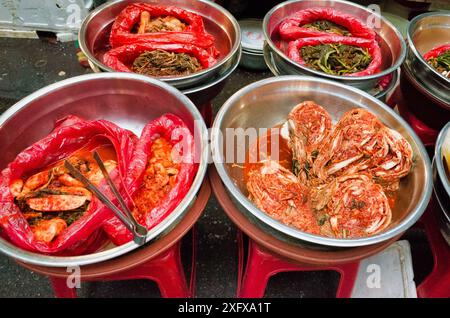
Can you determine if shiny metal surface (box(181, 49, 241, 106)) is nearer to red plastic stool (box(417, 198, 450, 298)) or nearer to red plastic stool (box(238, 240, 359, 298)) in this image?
red plastic stool (box(238, 240, 359, 298))

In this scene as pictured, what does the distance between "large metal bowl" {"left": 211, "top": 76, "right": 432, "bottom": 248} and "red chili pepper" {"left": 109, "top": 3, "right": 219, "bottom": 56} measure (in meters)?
0.87

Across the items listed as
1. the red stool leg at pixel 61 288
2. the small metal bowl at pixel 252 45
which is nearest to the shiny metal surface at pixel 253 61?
the small metal bowl at pixel 252 45

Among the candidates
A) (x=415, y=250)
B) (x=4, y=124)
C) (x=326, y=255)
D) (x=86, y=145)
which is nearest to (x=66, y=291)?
(x=86, y=145)

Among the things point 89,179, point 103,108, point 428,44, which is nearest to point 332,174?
point 89,179

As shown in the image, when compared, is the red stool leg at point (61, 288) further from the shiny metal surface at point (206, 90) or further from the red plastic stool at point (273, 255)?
the shiny metal surface at point (206, 90)

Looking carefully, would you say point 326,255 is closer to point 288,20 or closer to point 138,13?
point 288,20

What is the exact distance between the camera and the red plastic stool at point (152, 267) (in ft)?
5.82

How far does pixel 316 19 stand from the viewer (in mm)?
3500

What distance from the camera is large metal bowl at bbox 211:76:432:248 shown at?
6.04 feet

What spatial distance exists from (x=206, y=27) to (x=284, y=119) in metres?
1.30

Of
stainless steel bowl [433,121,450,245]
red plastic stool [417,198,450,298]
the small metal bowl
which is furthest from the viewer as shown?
the small metal bowl

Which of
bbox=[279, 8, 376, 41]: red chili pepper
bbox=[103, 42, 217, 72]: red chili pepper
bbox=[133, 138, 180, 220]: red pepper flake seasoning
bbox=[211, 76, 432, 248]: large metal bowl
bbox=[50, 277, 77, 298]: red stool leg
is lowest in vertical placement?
bbox=[50, 277, 77, 298]: red stool leg

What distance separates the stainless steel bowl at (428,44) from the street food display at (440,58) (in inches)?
4.2

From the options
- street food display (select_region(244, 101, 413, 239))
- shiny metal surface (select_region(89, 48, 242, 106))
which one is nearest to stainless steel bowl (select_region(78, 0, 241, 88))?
shiny metal surface (select_region(89, 48, 242, 106))
